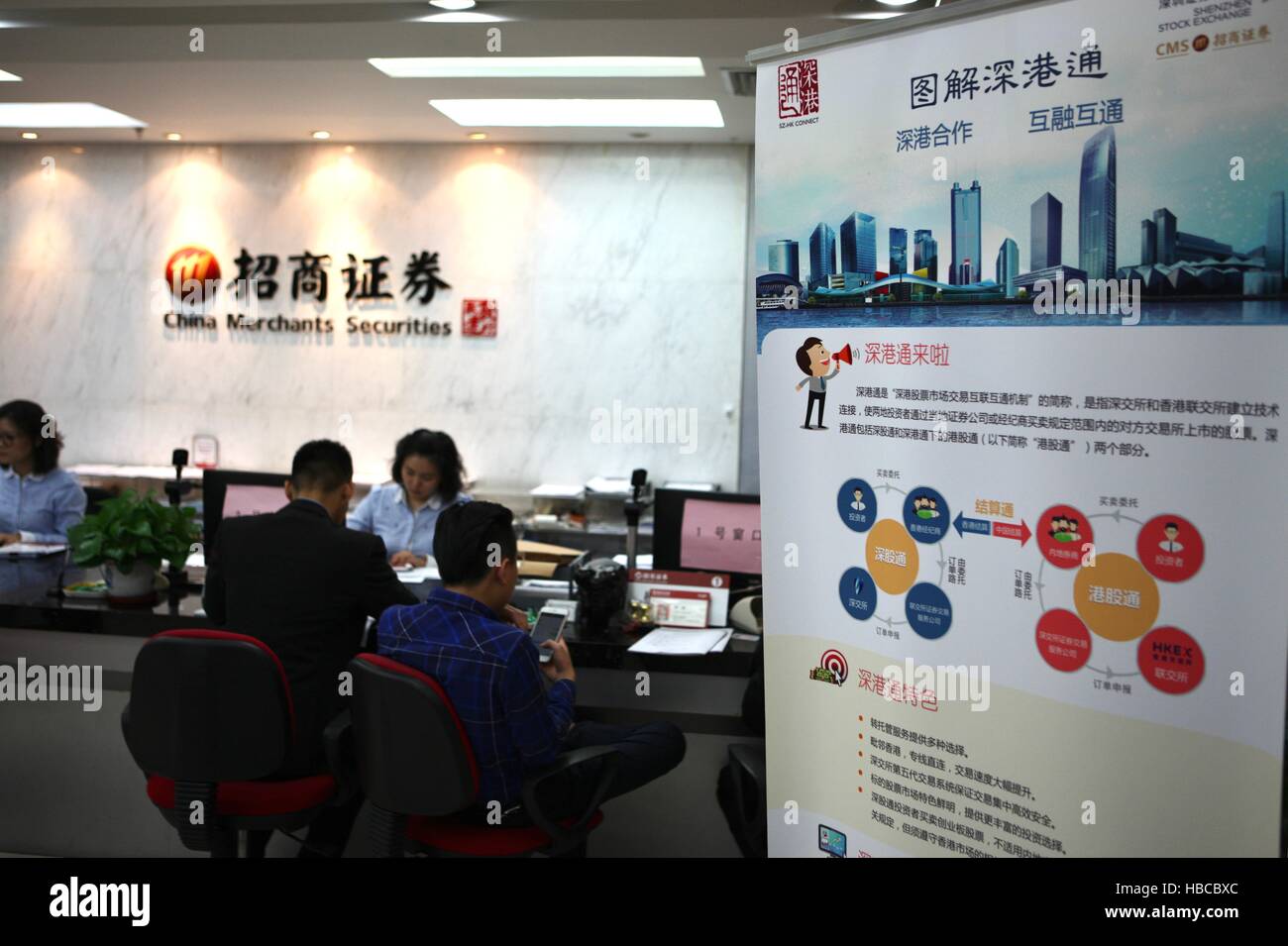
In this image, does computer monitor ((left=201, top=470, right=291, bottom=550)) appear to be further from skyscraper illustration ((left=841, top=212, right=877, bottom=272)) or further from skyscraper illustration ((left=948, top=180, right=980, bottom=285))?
skyscraper illustration ((left=948, top=180, right=980, bottom=285))

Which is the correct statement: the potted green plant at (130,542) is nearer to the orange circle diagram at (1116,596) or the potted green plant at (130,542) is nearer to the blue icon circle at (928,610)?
the blue icon circle at (928,610)

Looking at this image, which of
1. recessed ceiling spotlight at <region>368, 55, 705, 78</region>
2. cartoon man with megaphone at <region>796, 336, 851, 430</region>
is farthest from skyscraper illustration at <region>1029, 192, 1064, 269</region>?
recessed ceiling spotlight at <region>368, 55, 705, 78</region>

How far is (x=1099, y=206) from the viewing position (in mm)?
1626

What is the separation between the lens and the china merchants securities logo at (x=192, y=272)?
23.1 feet

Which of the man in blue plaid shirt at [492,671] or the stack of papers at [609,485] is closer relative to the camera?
the man in blue plaid shirt at [492,671]

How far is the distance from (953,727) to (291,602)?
1830mm

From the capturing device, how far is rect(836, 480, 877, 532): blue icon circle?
1931 millimetres

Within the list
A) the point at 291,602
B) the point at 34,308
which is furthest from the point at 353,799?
the point at 34,308

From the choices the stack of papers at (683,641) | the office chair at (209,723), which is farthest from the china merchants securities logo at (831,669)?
the office chair at (209,723)

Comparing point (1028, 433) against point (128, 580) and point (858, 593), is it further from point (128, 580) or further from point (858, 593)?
point (128, 580)

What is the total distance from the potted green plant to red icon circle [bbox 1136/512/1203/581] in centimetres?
304

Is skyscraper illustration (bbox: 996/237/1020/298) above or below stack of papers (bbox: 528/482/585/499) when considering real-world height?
above

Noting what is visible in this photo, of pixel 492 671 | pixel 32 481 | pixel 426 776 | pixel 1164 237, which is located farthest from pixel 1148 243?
pixel 32 481

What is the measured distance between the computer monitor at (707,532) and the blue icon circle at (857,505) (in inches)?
66.1
